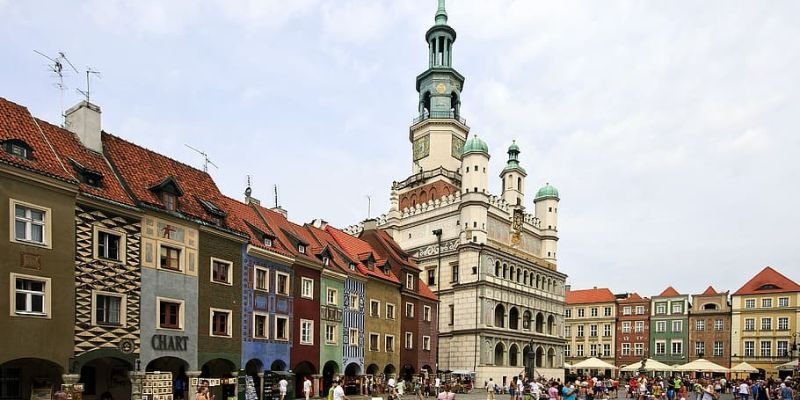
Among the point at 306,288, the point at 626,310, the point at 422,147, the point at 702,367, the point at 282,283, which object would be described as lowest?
the point at 702,367

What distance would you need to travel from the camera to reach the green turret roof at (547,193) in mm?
74375

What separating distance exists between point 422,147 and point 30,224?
5530cm

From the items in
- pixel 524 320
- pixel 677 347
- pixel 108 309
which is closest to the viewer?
pixel 108 309

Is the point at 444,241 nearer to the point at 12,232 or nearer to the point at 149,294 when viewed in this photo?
the point at 149,294

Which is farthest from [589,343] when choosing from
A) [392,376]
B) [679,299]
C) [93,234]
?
[93,234]

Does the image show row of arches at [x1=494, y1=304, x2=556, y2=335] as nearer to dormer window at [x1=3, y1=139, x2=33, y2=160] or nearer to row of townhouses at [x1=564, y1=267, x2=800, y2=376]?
row of townhouses at [x1=564, y1=267, x2=800, y2=376]

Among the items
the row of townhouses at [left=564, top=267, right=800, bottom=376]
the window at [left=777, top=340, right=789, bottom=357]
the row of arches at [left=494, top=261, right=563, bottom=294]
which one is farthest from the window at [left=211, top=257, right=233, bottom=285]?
the window at [left=777, top=340, right=789, bottom=357]

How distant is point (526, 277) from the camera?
222 feet

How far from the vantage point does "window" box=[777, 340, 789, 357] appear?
249 feet

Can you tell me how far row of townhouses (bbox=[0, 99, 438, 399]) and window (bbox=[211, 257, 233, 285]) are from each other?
0.07 m

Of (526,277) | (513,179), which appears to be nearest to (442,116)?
(513,179)

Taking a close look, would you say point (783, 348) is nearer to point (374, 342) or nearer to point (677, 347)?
point (677, 347)

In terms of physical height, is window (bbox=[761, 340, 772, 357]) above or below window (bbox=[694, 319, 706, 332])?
below

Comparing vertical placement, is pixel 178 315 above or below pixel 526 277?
above
